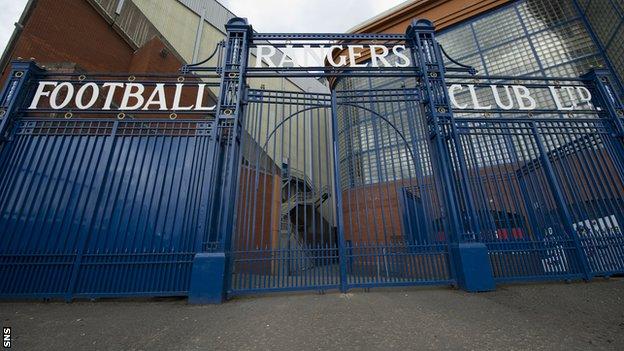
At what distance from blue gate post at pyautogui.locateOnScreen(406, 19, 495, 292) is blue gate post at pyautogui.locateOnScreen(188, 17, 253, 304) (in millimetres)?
3651

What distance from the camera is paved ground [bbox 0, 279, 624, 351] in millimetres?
2225

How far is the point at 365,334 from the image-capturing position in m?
2.39

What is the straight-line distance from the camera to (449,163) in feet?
14.9

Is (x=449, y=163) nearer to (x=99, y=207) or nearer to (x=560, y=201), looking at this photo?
(x=560, y=201)

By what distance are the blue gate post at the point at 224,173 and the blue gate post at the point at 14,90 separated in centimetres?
367

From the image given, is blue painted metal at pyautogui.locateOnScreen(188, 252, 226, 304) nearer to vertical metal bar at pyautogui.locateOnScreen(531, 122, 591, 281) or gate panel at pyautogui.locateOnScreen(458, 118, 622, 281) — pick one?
gate panel at pyautogui.locateOnScreen(458, 118, 622, 281)

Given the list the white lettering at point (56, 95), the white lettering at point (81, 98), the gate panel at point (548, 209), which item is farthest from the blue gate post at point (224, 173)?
the gate panel at point (548, 209)

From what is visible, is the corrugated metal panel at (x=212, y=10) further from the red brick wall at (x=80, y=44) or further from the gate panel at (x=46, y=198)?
the gate panel at (x=46, y=198)

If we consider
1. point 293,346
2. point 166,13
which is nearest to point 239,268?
point 293,346

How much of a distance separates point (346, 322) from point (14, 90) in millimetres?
7076

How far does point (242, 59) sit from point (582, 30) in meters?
10.9

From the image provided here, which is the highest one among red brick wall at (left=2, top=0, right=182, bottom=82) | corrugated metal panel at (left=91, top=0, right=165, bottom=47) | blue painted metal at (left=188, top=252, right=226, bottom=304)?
corrugated metal panel at (left=91, top=0, right=165, bottom=47)

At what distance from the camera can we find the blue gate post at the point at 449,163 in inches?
152

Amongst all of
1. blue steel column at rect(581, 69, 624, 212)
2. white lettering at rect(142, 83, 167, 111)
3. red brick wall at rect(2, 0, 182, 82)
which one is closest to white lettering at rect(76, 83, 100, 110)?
white lettering at rect(142, 83, 167, 111)
